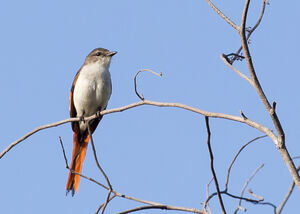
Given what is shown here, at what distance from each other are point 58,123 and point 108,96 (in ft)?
9.70

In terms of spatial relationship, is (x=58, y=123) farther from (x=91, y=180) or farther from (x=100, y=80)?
(x=100, y=80)

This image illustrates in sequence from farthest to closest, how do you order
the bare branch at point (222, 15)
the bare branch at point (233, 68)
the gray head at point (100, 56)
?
the gray head at point (100, 56) < the bare branch at point (222, 15) < the bare branch at point (233, 68)

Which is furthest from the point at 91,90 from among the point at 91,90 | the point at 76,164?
the point at 76,164

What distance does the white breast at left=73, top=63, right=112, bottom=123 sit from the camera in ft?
22.7

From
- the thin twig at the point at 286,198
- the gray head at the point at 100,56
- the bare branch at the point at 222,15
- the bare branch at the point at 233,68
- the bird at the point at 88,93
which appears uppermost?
the gray head at the point at 100,56

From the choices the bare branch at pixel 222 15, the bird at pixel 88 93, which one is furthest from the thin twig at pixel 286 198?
the bird at pixel 88 93

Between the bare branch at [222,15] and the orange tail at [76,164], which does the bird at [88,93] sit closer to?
the orange tail at [76,164]

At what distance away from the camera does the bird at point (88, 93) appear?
6938mm

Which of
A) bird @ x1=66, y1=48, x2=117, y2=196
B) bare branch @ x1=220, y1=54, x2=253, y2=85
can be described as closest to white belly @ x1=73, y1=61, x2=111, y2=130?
bird @ x1=66, y1=48, x2=117, y2=196

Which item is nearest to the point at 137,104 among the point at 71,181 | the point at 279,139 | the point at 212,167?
the point at 212,167

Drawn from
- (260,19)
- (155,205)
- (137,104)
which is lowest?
(155,205)

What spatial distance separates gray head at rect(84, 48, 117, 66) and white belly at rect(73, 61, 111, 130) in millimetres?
219

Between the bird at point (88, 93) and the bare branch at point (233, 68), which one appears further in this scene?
the bird at point (88, 93)

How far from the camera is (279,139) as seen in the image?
2.18 m
